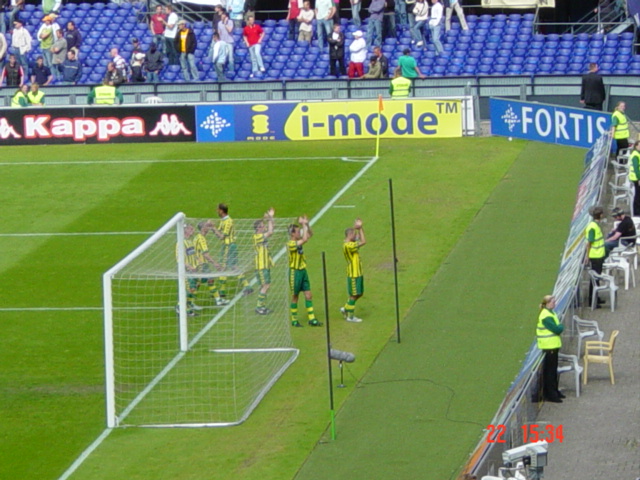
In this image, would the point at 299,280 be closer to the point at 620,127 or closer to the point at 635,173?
the point at 635,173

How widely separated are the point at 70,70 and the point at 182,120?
24.3 feet

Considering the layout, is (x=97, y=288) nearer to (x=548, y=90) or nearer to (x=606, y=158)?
(x=606, y=158)

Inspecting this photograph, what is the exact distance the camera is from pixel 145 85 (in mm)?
41281

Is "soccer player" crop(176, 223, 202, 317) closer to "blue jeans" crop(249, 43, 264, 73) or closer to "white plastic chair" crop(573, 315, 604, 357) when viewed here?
"white plastic chair" crop(573, 315, 604, 357)

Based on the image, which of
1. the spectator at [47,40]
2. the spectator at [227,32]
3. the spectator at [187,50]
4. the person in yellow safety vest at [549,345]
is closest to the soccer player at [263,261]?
the person in yellow safety vest at [549,345]

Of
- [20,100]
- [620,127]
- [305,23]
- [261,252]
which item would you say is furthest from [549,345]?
[305,23]

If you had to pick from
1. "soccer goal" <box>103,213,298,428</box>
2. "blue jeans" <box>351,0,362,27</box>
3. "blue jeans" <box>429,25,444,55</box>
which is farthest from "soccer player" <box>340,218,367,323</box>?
"blue jeans" <box>351,0,362,27</box>

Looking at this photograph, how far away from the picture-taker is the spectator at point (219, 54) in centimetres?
4303

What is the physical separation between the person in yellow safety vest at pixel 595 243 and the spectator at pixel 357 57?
61.1 feet

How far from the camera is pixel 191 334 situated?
74.3ft

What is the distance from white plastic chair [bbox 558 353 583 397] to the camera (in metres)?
19.4

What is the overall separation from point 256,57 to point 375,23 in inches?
156

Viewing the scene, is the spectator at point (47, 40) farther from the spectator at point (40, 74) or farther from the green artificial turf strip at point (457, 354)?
the green artificial turf strip at point (457, 354)

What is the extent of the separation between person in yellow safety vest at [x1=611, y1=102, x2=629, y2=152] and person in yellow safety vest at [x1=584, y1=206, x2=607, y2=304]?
322 inches
